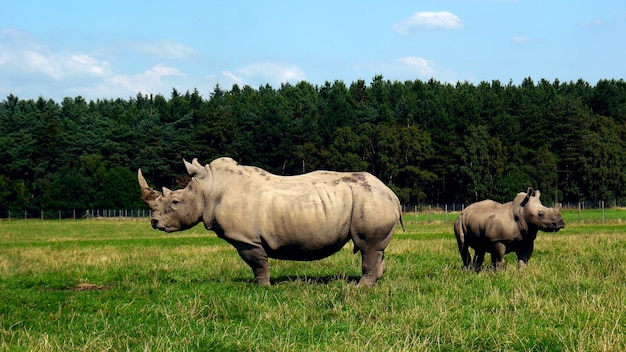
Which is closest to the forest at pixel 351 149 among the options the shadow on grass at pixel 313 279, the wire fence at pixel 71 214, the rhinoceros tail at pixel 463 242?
the wire fence at pixel 71 214

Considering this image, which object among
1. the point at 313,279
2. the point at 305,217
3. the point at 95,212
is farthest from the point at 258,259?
the point at 95,212

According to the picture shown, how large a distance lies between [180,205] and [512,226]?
719 centimetres

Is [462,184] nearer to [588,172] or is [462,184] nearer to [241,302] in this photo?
[588,172]

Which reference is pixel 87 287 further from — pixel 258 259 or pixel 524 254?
pixel 524 254

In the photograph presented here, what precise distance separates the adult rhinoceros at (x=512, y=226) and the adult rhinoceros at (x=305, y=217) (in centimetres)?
347

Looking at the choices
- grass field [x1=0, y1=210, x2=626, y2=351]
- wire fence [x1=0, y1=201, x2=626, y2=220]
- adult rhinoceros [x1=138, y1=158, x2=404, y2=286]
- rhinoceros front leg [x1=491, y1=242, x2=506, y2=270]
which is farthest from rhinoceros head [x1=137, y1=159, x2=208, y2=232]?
wire fence [x1=0, y1=201, x2=626, y2=220]

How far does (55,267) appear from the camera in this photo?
55.4 ft

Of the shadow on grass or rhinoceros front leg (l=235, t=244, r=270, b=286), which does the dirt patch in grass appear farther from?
rhinoceros front leg (l=235, t=244, r=270, b=286)

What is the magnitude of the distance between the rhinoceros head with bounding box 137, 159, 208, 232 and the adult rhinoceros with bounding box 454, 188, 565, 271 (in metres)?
6.41

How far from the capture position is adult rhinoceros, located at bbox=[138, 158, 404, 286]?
11648 millimetres

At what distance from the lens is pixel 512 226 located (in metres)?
14.4

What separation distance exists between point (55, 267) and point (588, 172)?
80132 millimetres

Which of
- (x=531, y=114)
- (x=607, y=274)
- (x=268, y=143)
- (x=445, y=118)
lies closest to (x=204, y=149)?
(x=268, y=143)

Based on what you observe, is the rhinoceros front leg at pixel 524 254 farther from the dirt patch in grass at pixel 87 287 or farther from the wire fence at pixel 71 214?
the wire fence at pixel 71 214
